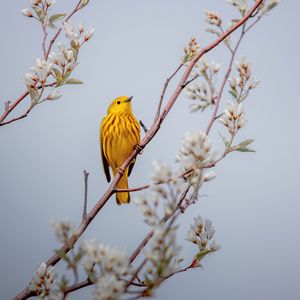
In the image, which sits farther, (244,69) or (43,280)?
(244,69)

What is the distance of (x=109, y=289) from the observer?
140 cm

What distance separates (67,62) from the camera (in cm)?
242

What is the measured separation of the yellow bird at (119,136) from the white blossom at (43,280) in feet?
10.7

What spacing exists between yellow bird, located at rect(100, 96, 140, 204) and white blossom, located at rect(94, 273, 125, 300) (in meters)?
3.71

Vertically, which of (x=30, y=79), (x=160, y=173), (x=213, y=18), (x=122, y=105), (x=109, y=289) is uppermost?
(x=122, y=105)

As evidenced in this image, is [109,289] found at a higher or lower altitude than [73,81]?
lower

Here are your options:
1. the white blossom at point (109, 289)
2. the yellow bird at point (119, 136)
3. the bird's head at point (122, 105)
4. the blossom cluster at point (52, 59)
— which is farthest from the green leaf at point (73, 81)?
the bird's head at point (122, 105)

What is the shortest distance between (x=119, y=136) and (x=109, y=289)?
3883 millimetres

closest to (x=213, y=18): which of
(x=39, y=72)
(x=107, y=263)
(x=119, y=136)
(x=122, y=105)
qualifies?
(x=39, y=72)

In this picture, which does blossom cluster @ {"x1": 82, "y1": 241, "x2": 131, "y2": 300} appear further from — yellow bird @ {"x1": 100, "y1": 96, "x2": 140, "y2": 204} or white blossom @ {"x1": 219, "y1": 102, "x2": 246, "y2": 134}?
yellow bird @ {"x1": 100, "y1": 96, "x2": 140, "y2": 204}

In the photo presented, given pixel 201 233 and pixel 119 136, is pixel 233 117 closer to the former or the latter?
pixel 201 233

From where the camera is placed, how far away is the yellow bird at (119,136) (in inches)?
206

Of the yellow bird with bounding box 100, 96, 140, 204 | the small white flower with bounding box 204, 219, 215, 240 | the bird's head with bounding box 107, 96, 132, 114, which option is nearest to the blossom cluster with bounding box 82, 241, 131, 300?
the small white flower with bounding box 204, 219, 215, 240

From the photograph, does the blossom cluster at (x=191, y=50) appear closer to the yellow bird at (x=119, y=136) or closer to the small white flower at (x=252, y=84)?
the small white flower at (x=252, y=84)
